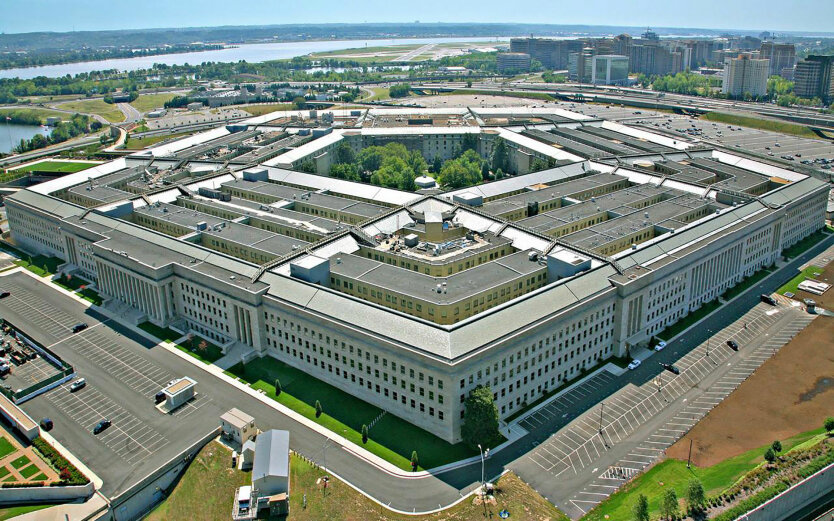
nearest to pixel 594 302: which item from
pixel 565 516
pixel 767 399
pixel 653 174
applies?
pixel 767 399

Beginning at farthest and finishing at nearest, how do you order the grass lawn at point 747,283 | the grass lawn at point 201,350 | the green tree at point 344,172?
1. the green tree at point 344,172
2. the grass lawn at point 747,283
3. the grass lawn at point 201,350

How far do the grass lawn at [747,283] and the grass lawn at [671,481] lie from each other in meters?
43.9

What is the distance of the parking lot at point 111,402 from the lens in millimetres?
73375

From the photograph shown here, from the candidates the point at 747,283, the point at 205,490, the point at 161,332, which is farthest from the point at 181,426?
the point at 747,283

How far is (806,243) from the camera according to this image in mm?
138750

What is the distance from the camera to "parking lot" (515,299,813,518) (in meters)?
68.8

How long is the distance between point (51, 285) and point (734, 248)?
129 metres

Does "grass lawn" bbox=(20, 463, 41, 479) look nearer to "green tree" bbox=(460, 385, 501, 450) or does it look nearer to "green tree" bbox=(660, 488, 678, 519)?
"green tree" bbox=(460, 385, 501, 450)

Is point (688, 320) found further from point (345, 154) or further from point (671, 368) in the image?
point (345, 154)

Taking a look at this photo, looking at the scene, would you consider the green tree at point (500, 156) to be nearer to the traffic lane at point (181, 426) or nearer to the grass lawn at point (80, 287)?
the grass lawn at point (80, 287)

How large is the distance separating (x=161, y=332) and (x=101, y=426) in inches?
1021

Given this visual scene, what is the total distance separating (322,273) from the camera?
94.5 metres

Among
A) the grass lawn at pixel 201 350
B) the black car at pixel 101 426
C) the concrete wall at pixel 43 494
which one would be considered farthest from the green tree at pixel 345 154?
the concrete wall at pixel 43 494

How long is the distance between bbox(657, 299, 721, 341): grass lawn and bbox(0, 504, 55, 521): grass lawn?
283 ft
